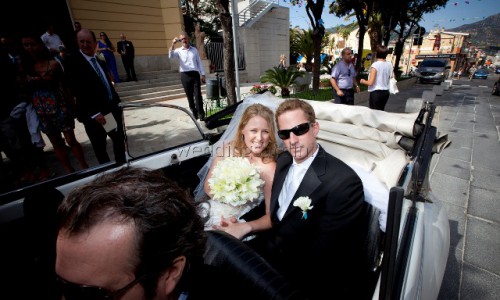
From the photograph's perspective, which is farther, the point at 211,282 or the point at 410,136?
the point at 410,136

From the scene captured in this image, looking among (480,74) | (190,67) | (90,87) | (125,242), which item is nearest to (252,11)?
(190,67)

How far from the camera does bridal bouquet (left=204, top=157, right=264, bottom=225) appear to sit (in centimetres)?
192

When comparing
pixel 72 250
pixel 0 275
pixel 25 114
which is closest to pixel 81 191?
pixel 72 250

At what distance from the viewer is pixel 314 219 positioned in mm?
1576

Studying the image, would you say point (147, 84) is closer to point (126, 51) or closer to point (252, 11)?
point (126, 51)

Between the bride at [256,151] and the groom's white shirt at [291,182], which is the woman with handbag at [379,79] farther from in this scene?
the groom's white shirt at [291,182]

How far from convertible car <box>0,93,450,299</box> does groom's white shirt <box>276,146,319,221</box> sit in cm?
36

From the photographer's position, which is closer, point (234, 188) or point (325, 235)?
point (325, 235)

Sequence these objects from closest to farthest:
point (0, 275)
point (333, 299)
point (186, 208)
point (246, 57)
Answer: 1. point (186, 208)
2. point (0, 275)
3. point (333, 299)
4. point (246, 57)

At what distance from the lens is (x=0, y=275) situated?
1.28m

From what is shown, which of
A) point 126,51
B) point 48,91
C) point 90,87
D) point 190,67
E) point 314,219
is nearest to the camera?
point 314,219

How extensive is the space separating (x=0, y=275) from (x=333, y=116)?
2653 millimetres

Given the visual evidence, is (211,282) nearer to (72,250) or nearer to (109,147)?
(72,250)

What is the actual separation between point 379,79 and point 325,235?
5.09 meters
